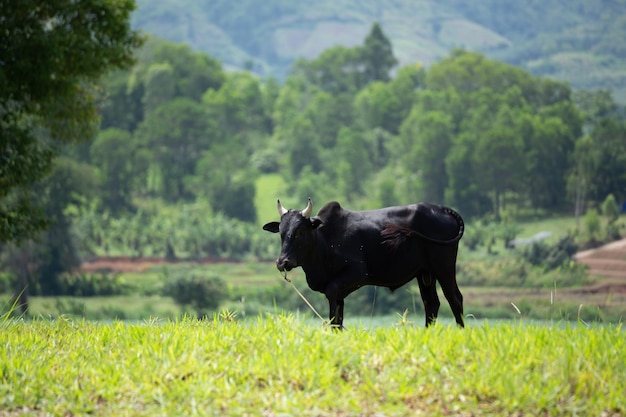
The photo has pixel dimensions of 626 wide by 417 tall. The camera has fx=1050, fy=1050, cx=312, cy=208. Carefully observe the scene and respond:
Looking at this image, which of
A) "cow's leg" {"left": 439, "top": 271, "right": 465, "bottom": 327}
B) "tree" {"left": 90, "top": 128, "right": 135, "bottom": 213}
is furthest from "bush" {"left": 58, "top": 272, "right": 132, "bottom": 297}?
"cow's leg" {"left": 439, "top": 271, "right": 465, "bottom": 327}

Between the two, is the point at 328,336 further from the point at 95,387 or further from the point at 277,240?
the point at 277,240

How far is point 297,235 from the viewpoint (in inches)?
474

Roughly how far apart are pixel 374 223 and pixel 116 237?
95.4 m

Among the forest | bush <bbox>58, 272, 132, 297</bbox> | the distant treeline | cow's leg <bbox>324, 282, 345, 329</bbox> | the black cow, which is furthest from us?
the distant treeline

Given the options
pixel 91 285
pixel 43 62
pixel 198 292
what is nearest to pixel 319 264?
pixel 43 62

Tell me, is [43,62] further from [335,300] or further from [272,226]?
[335,300]

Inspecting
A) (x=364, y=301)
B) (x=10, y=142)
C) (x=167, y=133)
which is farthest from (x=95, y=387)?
(x=167, y=133)

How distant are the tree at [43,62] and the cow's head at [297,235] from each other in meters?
12.7

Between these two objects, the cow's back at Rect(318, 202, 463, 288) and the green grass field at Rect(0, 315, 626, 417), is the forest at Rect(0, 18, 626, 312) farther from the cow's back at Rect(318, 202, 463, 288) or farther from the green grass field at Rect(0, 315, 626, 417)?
the green grass field at Rect(0, 315, 626, 417)

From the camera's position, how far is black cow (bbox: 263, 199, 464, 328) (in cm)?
1209

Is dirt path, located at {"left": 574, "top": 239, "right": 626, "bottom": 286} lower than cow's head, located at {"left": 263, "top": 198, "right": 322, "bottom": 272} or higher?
lower

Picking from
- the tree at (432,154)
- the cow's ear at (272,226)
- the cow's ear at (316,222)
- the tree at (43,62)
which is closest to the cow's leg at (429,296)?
the cow's ear at (316,222)

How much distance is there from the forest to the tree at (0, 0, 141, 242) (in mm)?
54972

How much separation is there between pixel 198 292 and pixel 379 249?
6663cm
